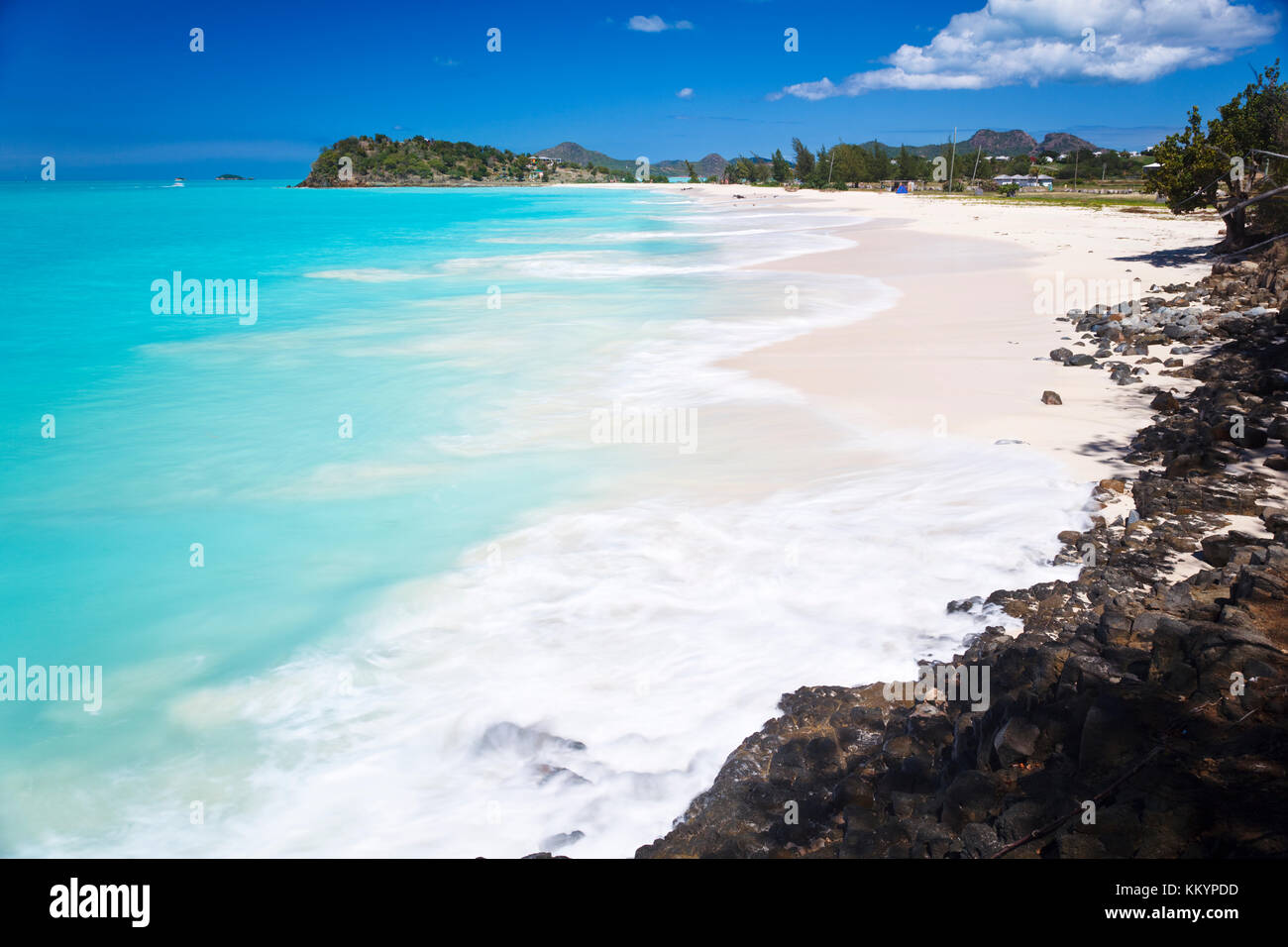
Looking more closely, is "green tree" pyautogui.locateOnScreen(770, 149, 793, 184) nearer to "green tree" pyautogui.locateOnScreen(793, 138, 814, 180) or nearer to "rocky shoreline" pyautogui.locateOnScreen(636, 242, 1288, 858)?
"green tree" pyautogui.locateOnScreen(793, 138, 814, 180)

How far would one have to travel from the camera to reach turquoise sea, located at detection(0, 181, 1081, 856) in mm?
4625

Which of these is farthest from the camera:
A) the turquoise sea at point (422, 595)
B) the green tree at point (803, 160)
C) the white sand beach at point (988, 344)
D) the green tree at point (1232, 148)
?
the green tree at point (803, 160)

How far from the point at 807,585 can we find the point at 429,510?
448cm

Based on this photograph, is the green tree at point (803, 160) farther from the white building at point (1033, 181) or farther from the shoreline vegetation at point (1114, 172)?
the white building at point (1033, 181)

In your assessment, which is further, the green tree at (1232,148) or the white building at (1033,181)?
the white building at (1033,181)

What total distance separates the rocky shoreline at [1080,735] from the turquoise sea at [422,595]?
1.51ft

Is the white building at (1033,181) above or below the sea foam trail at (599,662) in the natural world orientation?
above

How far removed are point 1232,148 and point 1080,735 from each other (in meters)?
22.2

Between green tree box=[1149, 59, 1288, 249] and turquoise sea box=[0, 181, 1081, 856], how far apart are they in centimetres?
1351

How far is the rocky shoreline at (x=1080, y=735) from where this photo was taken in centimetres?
306

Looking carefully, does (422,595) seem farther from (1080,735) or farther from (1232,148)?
(1232,148)

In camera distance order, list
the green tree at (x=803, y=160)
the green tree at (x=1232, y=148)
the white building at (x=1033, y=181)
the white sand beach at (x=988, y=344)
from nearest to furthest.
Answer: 1. the white sand beach at (x=988, y=344)
2. the green tree at (x=1232, y=148)
3. the white building at (x=1033, y=181)
4. the green tree at (x=803, y=160)

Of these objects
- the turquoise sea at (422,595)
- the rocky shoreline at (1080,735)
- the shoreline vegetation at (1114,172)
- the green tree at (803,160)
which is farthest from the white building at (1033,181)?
the rocky shoreline at (1080,735)
